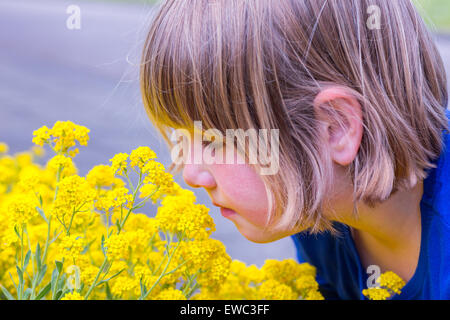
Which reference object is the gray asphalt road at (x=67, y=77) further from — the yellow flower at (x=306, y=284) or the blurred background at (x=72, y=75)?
the yellow flower at (x=306, y=284)

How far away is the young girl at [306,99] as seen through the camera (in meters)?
0.75

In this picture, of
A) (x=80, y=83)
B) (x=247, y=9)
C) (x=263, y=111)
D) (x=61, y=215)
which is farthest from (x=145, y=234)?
(x=80, y=83)

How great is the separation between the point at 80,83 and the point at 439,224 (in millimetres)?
1309

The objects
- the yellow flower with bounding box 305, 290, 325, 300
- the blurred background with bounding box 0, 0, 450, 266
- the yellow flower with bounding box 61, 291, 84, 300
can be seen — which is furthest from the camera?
the blurred background with bounding box 0, 0, 450, 266

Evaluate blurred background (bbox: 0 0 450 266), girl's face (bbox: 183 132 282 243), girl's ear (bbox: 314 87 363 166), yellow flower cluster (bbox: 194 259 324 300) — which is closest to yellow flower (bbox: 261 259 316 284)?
yellow flower cluster (bbox: 194 259 324 300)

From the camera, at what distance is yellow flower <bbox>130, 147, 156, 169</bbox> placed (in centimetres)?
72

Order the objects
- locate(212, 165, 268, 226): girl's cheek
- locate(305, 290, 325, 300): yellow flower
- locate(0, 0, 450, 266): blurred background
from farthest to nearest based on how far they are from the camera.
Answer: locate(0, 0, 450, 266): blurred background
locate(305, 290, 325, 300): yellow flower
locate(212, 165, 268, 226): girl's cheek

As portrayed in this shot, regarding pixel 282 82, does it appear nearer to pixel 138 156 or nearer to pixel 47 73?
pixel 138 156

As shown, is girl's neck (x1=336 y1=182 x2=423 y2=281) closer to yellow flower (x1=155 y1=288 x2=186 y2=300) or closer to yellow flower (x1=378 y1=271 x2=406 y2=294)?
yellow flower (x1=378 y1=271 x2=406 y2=294)

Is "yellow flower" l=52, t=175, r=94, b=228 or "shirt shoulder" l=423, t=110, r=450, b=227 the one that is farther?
"shirt shoulder" l=423, t=110, r=450, b=227

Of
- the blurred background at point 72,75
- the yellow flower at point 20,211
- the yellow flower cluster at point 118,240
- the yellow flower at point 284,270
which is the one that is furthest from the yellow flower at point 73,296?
the blurred background at point 72,75

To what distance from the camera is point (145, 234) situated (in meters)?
0.86

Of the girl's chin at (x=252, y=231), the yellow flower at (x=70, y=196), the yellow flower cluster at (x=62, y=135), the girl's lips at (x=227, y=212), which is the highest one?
the yellow flower cluster at (x=62, y=135)

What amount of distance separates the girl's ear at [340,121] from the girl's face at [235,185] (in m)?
0.12
